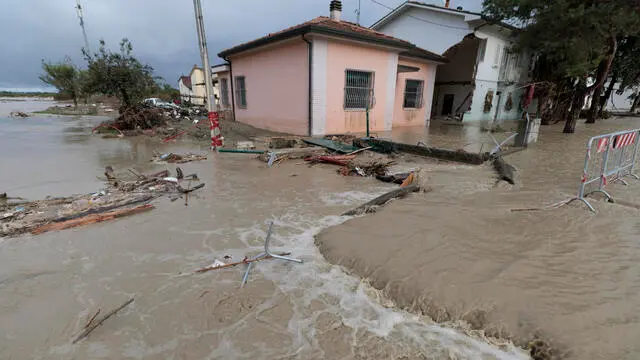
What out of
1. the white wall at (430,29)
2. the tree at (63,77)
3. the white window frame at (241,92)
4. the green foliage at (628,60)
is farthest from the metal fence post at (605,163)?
the tree at (63,77)

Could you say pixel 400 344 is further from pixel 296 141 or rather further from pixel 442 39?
pixel 442 39

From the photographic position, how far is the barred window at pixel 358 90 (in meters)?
11.7

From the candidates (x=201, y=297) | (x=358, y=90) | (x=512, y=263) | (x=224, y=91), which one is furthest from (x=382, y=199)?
(x=224, y=91)

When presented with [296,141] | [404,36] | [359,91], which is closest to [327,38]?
[359,91]

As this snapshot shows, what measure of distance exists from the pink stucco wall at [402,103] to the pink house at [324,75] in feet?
0.17

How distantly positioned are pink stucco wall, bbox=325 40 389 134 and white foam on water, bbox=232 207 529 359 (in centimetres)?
838

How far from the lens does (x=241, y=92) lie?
49.6 feet

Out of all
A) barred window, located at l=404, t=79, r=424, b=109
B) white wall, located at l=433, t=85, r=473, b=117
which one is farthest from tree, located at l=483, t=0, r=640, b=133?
barred window, located at l=404, t=79, r=424, b=109

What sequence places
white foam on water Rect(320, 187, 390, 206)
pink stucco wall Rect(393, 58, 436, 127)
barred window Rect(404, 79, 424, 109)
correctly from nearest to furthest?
white foam on water Rect(320, 187, 390, 206)
pink stucco wall Rect(393, 58, 436, 127)
barred window Rect(404, 79, 424, 109)

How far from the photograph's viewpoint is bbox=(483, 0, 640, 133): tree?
994 cm

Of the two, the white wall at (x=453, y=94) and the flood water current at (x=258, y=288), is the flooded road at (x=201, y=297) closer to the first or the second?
the flood water current at (x=258, y=288)

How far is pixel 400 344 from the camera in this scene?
2268mm

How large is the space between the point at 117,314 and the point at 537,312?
3470mm

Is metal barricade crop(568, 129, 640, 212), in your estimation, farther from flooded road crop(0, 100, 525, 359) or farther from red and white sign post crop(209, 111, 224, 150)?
red and white sign post crop(209, 111, 224, 150)
